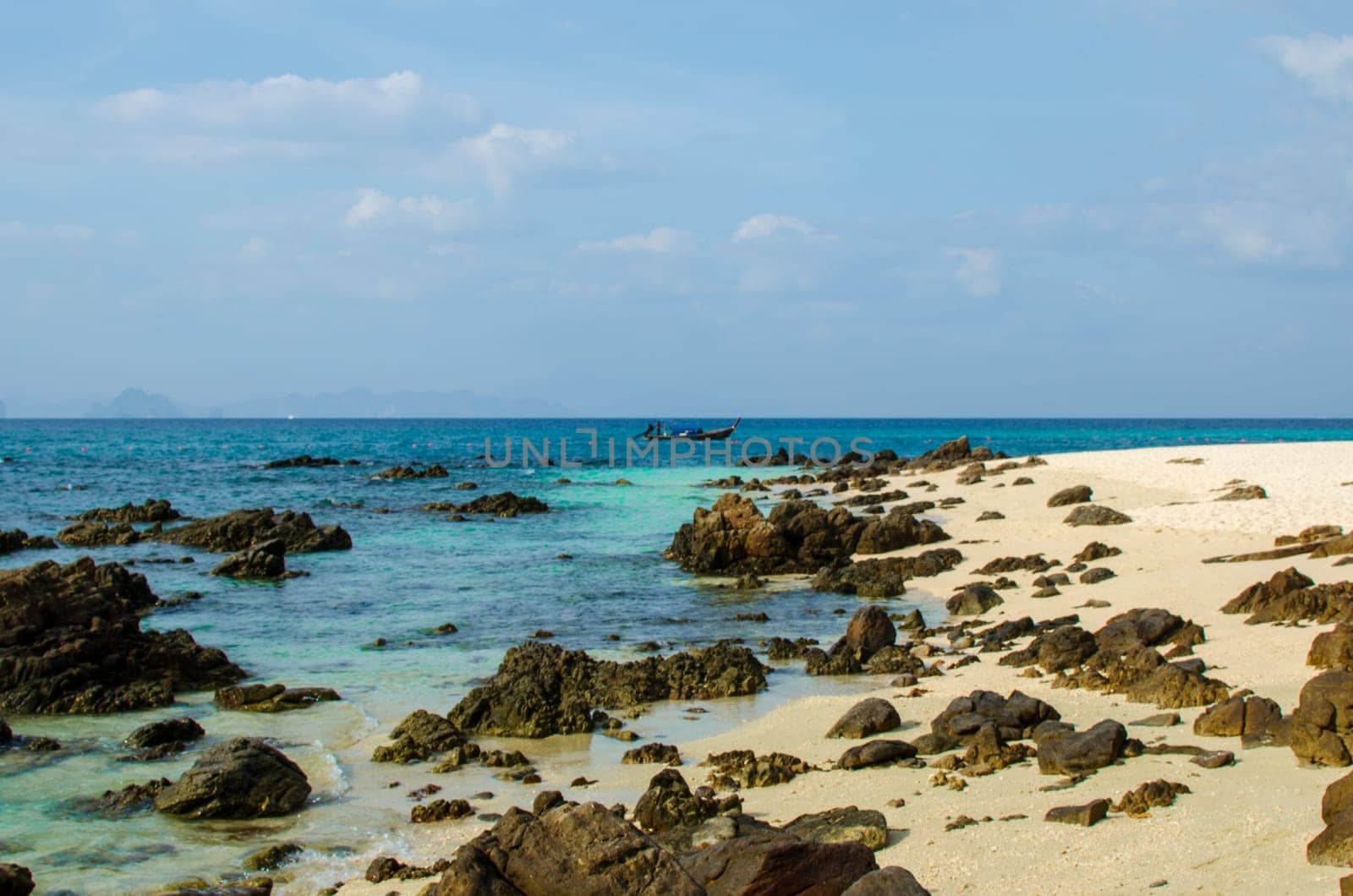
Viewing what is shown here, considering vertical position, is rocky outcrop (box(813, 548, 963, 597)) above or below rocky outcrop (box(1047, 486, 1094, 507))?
below

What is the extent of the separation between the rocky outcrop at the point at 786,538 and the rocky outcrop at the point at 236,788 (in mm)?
15647

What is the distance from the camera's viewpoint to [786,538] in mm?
25391

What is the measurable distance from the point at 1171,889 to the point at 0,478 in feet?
207

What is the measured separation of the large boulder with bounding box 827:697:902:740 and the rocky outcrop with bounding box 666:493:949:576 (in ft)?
44.5

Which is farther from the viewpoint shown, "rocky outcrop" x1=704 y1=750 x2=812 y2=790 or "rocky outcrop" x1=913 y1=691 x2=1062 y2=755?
"rocky outcrop" x1=913 y1=691 x2=1062 y2=755

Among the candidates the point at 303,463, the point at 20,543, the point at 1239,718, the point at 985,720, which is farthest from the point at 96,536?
the point at 303,463

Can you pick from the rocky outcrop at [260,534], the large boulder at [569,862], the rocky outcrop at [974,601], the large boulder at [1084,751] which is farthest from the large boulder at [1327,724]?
the rocky outcrop at [260,534]

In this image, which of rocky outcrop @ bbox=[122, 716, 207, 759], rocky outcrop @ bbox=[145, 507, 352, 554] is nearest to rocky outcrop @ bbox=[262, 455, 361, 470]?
rocky outcrop @ bbox=[145, 507, 352, 554]

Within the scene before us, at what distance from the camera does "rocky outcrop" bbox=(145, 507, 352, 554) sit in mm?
30203

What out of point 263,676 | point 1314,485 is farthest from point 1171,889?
point 1314,485

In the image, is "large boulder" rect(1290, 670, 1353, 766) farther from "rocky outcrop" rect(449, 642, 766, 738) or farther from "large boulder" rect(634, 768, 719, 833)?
"rocky outcrop" rect(449, 642, 766, 738)

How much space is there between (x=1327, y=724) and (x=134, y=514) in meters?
37.5

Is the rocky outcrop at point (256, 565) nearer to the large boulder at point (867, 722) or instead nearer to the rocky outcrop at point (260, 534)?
the rocky outcrop at point (260, 534)

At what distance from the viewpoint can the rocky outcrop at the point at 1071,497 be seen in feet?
93.3
